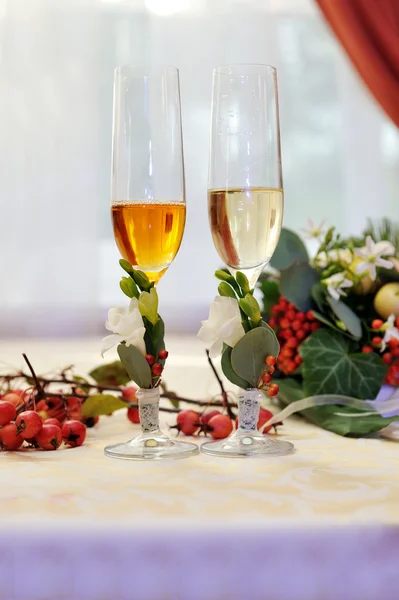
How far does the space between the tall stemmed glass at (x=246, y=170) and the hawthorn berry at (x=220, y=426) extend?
9cm

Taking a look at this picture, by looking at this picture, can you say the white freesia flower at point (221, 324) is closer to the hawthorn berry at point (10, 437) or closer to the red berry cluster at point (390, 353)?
the hawthorn berry at point (10, 437)

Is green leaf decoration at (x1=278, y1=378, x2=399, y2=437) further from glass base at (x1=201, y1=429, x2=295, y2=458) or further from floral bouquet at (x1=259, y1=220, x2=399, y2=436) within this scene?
glass base at (x1=201, y1=429, x2=295, y2=458)

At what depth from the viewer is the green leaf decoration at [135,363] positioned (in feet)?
2.68

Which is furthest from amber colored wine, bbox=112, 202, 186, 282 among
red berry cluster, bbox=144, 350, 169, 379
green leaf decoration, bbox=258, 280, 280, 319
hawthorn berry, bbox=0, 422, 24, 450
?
green leaf decoration, bbox=258, 280, 280, 319

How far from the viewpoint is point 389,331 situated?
1.08 m

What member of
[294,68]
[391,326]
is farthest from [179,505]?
[294,68]

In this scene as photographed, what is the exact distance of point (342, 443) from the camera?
913 mm

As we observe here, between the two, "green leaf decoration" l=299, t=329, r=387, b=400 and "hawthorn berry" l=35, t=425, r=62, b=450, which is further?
"green leaf decoration" l=299, t=329, r=387, b=400

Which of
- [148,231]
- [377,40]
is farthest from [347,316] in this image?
[377,40]

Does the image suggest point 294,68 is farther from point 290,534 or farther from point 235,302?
point 290,534

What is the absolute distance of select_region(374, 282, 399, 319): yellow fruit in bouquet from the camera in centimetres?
117

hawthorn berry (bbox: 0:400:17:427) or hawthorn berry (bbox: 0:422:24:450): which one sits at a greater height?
Answer: hawthorn berry (bbox: 0:400:17:427)

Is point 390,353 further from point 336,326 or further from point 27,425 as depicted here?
point 27,425

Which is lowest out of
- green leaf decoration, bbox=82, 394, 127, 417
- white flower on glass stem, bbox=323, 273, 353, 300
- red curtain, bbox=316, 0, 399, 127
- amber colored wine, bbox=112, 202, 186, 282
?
green leaf decoration, bbox=82, 394, 127, 417
